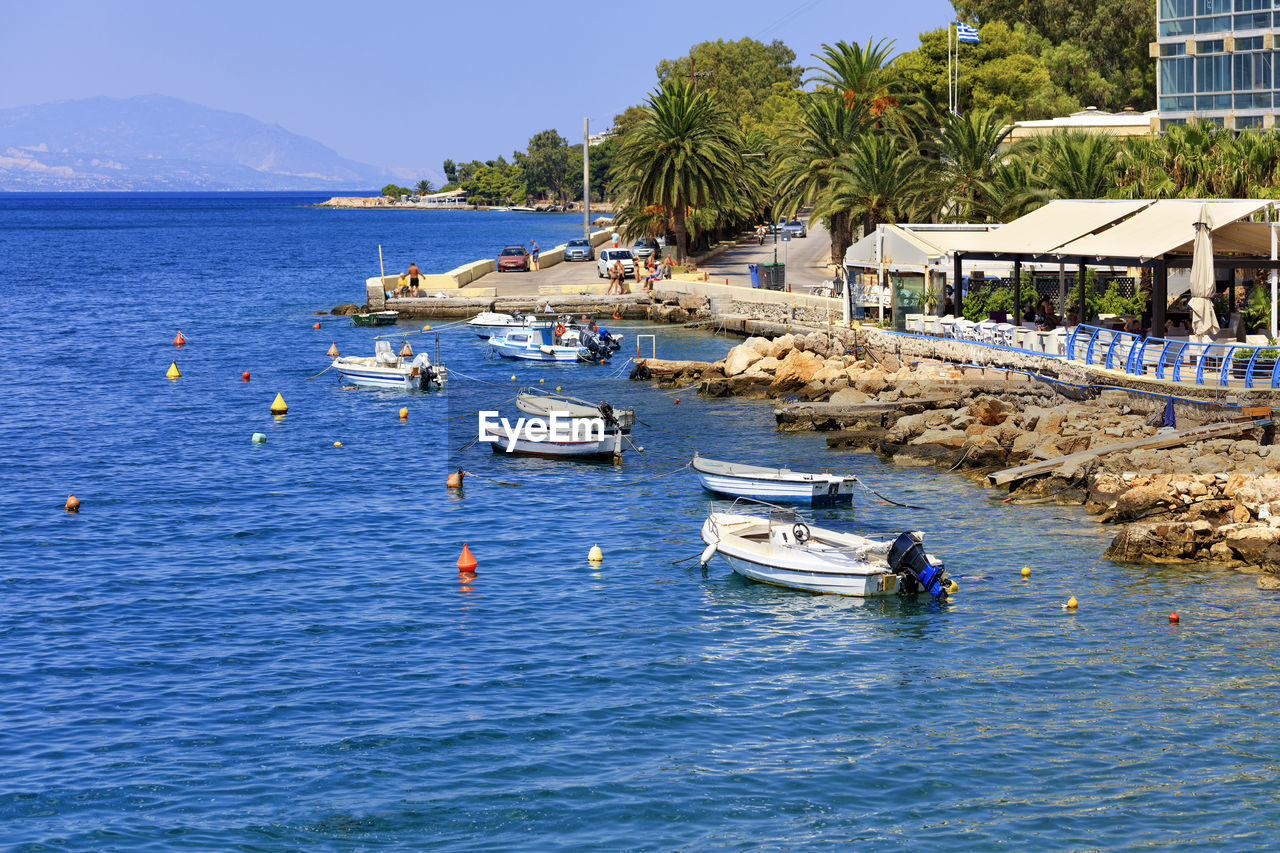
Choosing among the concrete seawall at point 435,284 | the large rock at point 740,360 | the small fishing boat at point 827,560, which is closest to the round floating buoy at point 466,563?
the small fishing boat at point 827,560

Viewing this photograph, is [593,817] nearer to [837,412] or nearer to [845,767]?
[845,767]

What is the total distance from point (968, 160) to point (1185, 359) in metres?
22.3

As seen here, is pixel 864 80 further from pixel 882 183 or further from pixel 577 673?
pixel 577 673

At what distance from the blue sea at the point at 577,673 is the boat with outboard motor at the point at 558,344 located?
17.1 metres

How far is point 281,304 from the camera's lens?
297ft

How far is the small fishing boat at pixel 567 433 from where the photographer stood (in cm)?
3906

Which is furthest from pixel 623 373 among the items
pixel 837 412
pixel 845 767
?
pixel 845 767

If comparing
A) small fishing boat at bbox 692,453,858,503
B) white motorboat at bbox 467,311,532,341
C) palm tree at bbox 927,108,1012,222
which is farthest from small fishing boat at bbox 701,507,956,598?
white motorboat at bbox 467,311,532,341

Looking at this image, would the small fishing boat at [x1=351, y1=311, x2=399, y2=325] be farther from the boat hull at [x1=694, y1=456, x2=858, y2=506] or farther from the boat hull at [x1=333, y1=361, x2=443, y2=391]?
the boat hull at [x1=694, y1=456, x2=858, y2=506]

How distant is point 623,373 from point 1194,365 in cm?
2472

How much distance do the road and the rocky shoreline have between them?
2040 cm

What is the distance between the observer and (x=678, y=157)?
75.4 m

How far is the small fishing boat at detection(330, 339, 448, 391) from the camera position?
5259cm

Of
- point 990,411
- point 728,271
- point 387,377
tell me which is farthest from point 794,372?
point 728,271
